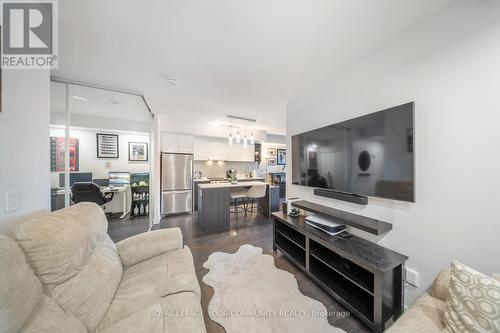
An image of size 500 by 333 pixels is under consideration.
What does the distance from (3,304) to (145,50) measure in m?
1.99

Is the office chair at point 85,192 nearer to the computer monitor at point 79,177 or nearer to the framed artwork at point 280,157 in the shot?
the computer monitor at point 79,177

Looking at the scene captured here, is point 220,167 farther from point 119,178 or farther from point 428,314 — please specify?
point 428,314

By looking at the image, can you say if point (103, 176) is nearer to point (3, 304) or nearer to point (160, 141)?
point (160, 141)

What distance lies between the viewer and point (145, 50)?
5.48ft

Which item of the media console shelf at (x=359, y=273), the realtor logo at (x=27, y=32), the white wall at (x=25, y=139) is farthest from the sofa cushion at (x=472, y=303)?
the realtor logo at (x=27, y=32)

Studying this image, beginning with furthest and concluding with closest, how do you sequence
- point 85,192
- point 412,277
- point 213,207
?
point 213,207 < point 85,192 < point 412,277

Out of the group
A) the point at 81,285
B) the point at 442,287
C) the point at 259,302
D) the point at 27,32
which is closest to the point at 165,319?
the point at 81,285

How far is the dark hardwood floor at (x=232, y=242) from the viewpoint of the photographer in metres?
1.41

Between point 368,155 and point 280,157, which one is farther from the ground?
point 280,157

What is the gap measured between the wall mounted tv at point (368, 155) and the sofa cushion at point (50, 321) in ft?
7.19

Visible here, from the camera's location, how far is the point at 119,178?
4082mm

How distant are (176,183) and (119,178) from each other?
1.36 metres

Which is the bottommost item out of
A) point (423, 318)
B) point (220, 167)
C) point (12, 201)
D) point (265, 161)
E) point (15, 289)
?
point (423, 318)

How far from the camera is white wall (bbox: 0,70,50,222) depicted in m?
1.00
